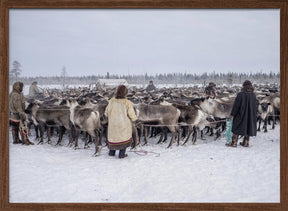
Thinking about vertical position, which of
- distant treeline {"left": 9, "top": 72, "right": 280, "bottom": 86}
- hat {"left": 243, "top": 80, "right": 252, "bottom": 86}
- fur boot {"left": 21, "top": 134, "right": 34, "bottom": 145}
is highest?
distant treeline {"left": 9, "top": 72, "right": 280, "bottom": 86}

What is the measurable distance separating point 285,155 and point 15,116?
5.25 m

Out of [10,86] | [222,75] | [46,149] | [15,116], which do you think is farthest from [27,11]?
[222,75]

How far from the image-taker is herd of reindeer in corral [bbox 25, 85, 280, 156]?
18.9 ft

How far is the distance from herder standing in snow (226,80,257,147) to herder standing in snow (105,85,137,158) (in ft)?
Answer: 8.53

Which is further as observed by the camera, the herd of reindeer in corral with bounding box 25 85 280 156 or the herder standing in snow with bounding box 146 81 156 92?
the herd of reindeer in corral with bounding box 25 85 280 156

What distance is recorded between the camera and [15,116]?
15.1 ft

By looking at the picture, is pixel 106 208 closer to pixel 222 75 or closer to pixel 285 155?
pixel 285 155

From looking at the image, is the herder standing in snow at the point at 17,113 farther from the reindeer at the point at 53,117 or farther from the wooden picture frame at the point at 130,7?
the reindeer at the point at 53,117

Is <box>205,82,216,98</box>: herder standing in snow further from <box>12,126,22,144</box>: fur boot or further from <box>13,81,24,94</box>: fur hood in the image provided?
<box>12,126,22,144</box>: fur boot

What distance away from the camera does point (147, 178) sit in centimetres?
412

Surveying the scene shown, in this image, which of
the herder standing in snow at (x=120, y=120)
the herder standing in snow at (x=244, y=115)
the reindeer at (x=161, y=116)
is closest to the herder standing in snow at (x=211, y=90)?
the herder standing in snow at (x=244, y=115)

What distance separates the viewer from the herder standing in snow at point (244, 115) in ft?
17.9

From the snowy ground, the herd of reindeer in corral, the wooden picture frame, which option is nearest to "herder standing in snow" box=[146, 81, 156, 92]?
the herd of reindeer in corral

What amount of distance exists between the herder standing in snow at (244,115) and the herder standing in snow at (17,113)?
4.89 meters
